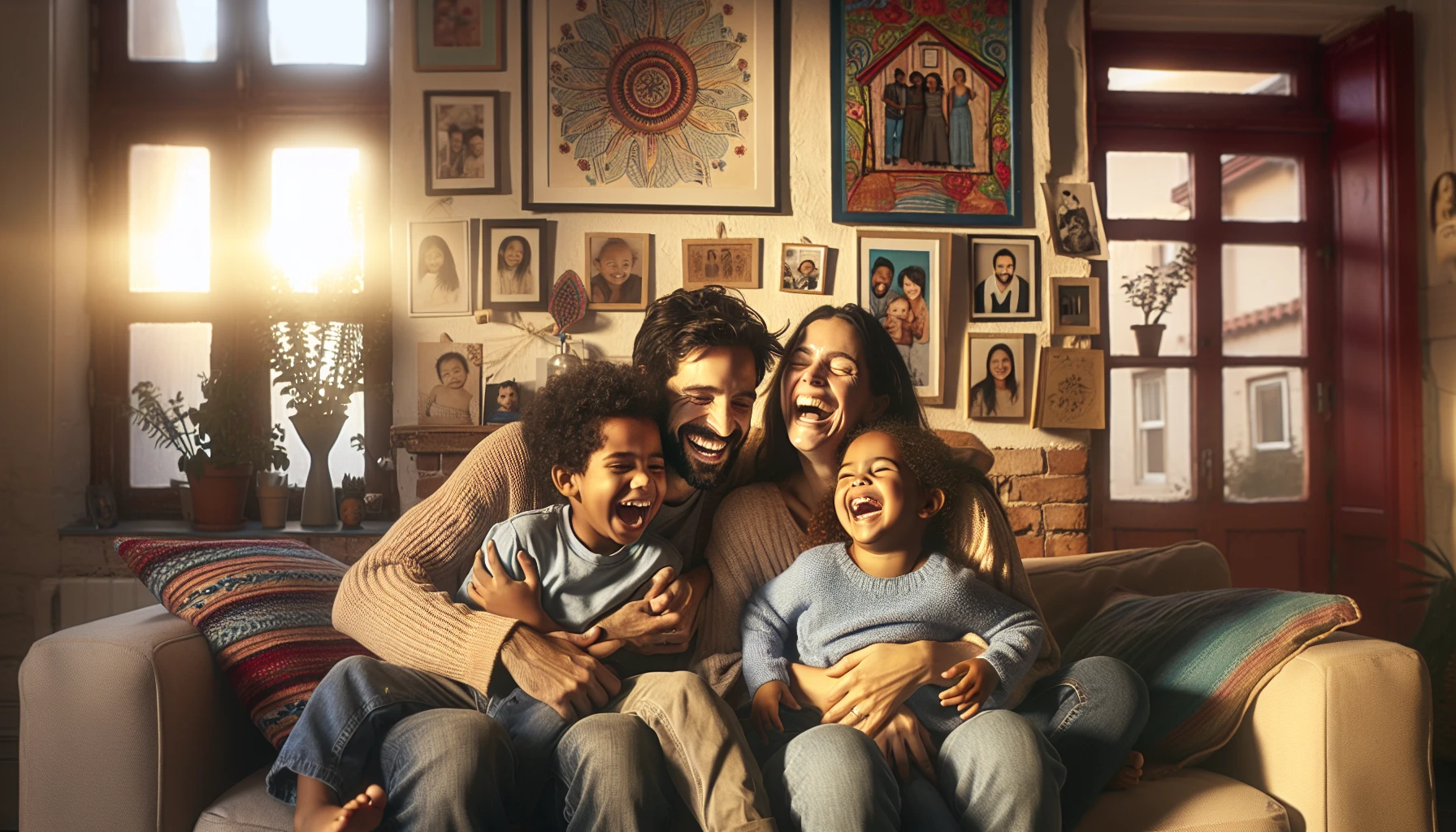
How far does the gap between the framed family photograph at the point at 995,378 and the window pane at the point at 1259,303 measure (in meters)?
1.09

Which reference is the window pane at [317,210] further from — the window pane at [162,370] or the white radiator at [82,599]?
the white radiator at [82,599]

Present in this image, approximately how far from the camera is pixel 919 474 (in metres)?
1.57

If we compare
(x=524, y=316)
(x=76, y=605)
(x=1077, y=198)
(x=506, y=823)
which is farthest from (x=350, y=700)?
(x=1077, y=198)

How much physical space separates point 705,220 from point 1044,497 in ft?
5.03

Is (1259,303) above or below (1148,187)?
below

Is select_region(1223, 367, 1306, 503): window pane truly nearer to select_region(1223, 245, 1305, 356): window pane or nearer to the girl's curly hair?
select_region(1223, 245, 1305, 356): window pane

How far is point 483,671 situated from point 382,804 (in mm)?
215

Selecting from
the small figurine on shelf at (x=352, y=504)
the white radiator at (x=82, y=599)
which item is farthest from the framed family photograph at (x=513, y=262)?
the white radiator at (x=82, y=599)

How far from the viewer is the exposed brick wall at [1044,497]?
3.41m

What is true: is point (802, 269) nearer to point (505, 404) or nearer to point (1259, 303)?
point (505, 404)

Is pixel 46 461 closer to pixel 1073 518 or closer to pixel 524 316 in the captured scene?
pixel 524 316

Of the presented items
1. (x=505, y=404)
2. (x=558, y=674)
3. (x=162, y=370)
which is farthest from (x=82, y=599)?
(x=558, y=674)

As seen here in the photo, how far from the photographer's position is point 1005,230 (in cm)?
347

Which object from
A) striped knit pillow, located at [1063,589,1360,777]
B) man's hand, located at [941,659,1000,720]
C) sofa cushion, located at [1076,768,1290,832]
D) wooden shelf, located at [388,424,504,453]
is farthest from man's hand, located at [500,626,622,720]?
wooden shelf, located at [388,424,504,453]
